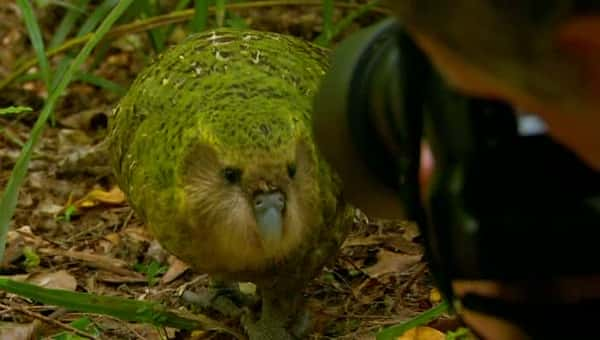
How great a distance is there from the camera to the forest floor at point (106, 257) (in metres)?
2.93

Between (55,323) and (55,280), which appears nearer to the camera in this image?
(55,323)

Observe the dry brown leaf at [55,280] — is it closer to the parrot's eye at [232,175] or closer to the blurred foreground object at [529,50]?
the parrot's eye at [232,175]

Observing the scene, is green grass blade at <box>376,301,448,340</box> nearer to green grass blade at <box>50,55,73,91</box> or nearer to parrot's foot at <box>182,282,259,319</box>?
parrot's foot at <box>182,282,259,319</box>

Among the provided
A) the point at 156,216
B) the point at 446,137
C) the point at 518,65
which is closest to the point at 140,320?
the point at 156,216

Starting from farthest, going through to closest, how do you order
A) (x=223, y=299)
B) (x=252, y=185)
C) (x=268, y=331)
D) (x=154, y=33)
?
(x=154, y=33), (x=223, y=299), (x=268, y=331), (x=252, y=185)

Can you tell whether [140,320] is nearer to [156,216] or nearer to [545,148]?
[156,216]

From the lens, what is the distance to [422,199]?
45.3 inches

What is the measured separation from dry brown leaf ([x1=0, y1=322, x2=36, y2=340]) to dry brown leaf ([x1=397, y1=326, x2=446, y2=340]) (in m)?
0.93

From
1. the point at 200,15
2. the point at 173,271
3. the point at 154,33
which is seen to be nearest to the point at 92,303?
the point at 173,271

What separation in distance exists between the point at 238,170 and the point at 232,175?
1.0 inches

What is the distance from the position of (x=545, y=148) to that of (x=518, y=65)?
18 cm

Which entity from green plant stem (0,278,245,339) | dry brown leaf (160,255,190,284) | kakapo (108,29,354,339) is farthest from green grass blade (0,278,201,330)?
dry brown leaf (160,255,190,284)

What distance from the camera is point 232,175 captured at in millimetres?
2461

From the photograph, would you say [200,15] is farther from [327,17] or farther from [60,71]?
[60,71]
